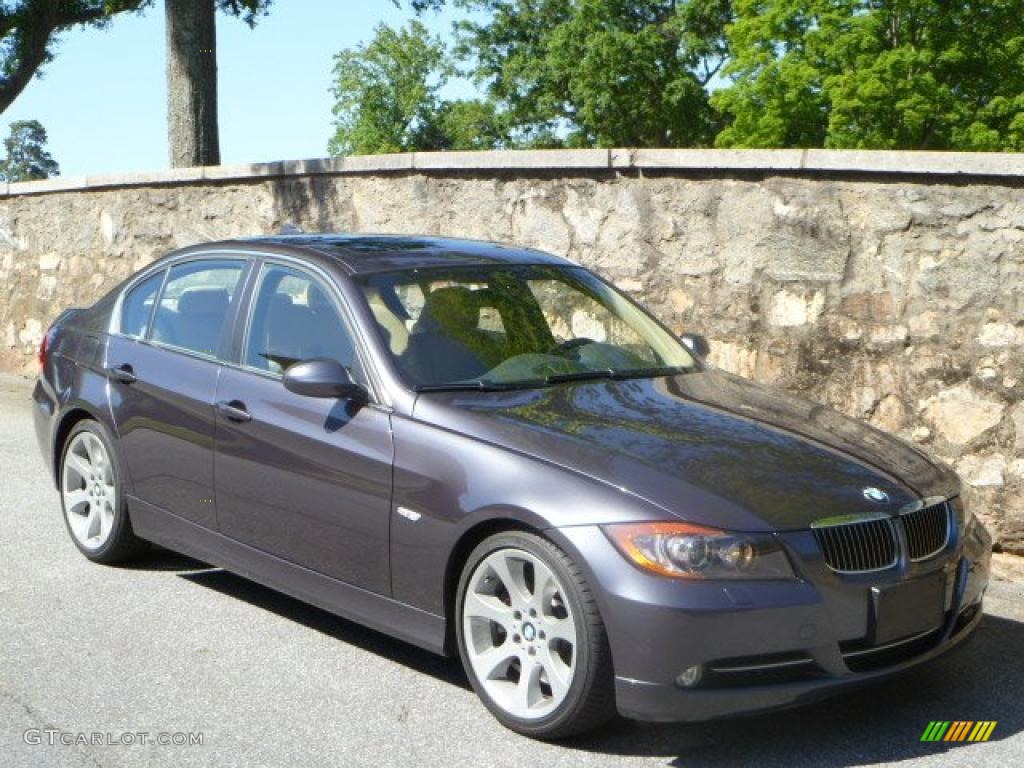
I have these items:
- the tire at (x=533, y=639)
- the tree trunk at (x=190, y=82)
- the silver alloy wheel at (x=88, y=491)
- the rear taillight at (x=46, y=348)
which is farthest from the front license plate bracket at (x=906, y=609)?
the tree trunk at (x=190, y=82)

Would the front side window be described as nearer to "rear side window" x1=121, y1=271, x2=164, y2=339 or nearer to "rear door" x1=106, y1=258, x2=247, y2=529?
"rear door" x1=106, y1=258, x2=247, y2=529

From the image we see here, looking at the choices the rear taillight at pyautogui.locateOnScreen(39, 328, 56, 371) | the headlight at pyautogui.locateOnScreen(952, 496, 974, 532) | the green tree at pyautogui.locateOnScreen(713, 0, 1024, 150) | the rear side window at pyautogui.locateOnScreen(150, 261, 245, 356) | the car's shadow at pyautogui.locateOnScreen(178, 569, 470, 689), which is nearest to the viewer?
the headlight at pyautogui.locateOnScreen(952, 496, 974, 532)

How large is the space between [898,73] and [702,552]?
3723 centimetres

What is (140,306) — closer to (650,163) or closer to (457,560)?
(457,560)

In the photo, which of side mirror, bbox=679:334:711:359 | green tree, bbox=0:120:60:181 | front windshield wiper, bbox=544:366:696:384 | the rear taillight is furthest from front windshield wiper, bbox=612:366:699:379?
green tree, bbox=0:120:60:181

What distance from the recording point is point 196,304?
650cm

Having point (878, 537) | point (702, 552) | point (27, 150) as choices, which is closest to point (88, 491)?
point (702, 552)

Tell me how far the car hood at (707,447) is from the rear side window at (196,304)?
4.59ft

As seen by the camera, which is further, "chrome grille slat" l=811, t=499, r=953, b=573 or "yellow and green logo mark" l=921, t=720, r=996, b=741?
"yellow and green logo mark" l=921, t=720, r=996, b=741

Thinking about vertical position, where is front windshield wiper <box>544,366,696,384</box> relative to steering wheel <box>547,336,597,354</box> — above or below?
below

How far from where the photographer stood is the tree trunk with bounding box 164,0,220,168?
49.5ft

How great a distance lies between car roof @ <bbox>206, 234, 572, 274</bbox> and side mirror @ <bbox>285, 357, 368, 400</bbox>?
610mm

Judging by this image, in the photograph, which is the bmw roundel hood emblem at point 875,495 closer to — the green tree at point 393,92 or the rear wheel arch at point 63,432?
the rear wheel arch at point 63,432

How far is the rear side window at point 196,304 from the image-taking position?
20.6ft
